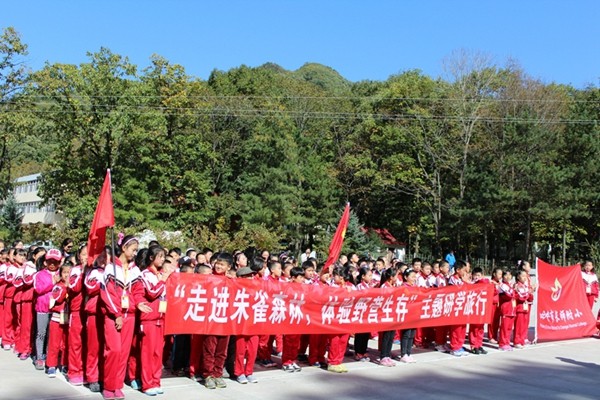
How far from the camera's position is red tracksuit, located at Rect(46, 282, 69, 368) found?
788 cm

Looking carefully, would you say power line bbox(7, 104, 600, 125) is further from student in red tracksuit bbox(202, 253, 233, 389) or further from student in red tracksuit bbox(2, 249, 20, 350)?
student in red tracksuit bbox(202, 253, 233, 389)

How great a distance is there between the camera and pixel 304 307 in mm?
8781

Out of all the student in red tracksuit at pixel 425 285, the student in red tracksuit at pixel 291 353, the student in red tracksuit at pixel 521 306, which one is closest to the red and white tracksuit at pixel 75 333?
the student in red tracksuit at pixel 291 353

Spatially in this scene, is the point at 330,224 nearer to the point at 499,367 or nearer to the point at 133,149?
the point at 133,149

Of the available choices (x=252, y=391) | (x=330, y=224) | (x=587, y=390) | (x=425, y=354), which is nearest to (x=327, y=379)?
(x=252, y=391)

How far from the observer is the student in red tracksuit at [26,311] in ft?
29.9

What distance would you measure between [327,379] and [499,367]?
2896 millimetres

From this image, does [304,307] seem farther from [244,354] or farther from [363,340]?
[363,340]

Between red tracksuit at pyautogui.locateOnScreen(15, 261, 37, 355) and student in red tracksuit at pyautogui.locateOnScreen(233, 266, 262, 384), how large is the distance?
3.14m

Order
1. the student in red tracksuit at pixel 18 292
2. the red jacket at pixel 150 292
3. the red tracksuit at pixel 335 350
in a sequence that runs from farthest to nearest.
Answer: the student in red tracksuit at pixel 18 292, the red tracksuit at pixel 335 350, the red jacket at pixel 150 292

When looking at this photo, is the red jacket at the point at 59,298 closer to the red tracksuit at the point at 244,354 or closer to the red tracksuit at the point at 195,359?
the red tracksuit at the point at 195,359

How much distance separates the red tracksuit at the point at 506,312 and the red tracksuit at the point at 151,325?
624cm

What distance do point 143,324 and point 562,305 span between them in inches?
332

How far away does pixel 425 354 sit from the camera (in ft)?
34.7
